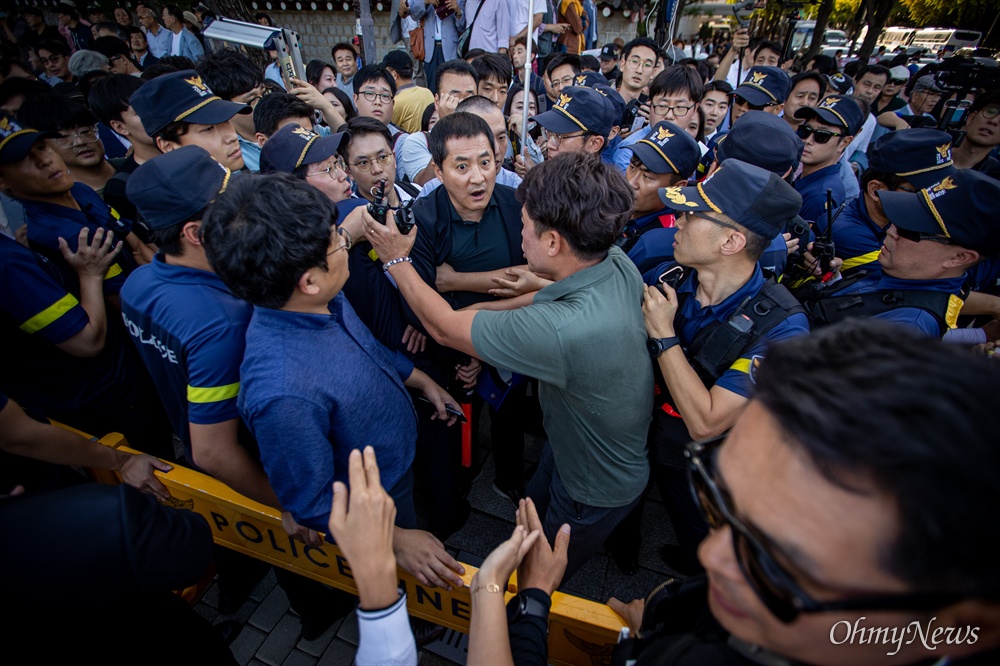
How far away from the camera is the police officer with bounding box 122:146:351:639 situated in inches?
72.4

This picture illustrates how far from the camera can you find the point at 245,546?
243 centimetres

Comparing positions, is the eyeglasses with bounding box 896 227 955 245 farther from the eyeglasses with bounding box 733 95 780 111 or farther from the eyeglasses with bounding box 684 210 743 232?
the eyeglasses with bounding box 733 95 780 111

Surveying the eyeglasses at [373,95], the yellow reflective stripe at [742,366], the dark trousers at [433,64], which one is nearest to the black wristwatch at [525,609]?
the yellow reflective stripe at [742,366]

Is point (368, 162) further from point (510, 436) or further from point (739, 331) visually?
point (739, 331)

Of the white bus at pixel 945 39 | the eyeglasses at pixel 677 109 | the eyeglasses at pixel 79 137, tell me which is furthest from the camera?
the white bus at pixel 945 39

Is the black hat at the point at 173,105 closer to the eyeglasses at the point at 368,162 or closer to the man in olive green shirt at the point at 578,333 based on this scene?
the eyeglasses at the point at 368,162

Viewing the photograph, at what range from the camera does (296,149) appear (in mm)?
2893

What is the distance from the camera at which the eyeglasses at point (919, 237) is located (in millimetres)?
2307

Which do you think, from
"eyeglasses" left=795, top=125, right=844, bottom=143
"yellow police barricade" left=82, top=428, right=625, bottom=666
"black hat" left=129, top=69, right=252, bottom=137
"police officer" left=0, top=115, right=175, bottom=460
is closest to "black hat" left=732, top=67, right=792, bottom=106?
"eyeglasses" left=795, top=125, right=844, bottom=143

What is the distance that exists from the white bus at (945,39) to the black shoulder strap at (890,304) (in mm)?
30419

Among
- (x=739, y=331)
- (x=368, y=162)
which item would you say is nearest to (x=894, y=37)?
(x=368, y=162)

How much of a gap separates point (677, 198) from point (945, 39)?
36.8m

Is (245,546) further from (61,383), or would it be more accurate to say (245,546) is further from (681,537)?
(681,537)

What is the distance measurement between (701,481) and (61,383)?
10.6 feet
